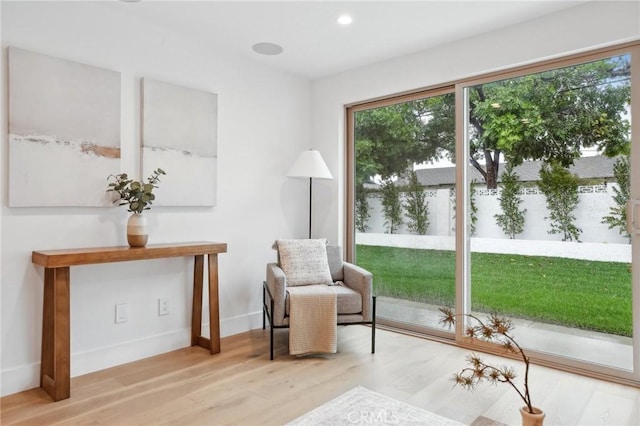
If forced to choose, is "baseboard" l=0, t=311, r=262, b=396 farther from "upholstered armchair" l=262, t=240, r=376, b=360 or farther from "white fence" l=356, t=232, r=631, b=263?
"white fence" l=356, t=232, r=631, b=263

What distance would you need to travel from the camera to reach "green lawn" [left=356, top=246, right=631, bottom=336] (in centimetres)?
277

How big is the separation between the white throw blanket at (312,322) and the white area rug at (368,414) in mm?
650

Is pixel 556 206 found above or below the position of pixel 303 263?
above

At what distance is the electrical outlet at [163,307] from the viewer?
10.3 feet

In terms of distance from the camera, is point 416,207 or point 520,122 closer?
point 520,122

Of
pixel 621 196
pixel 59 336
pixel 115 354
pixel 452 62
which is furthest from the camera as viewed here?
pixel 452 62

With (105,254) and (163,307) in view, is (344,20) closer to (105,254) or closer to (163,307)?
(105,254)

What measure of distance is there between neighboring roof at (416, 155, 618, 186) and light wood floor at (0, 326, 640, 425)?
1.35m

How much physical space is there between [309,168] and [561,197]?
196 centimetres

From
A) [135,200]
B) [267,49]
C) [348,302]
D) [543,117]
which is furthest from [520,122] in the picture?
[135,200]

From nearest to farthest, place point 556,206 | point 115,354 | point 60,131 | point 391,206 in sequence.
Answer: point 60,131, point 115,354, point 556,206, point 391,206

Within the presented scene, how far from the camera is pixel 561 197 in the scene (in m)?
2.96

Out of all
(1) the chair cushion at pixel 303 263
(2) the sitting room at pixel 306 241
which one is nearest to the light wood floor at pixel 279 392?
(2) the sitting room at pixel 306 241

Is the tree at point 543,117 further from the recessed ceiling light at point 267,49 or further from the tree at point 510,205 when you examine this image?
the recessed ceiling light at point 267,49
